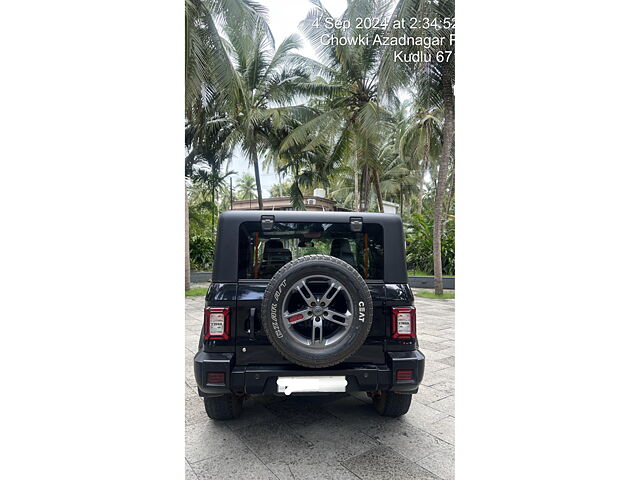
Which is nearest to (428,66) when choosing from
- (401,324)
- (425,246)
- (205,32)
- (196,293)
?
(205,32)

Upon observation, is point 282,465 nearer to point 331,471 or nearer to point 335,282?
point 331,471

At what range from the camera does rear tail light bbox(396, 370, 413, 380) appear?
7.32 ft

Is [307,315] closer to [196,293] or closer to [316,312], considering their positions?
[316,312]

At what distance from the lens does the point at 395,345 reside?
2.30 metres

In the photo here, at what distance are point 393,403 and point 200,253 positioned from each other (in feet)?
42.3

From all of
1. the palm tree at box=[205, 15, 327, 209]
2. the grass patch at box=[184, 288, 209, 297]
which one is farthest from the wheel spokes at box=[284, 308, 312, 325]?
the palm tree at box=[205, 15, 327, 209]

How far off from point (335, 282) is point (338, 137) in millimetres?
11777

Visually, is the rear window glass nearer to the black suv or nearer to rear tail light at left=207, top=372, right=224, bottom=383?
the black suv

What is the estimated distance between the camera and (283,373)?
7.19ft

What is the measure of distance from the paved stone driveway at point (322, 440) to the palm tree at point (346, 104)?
9.06m

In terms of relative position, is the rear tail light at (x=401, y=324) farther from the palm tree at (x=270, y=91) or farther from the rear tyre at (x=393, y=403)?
the palm tree at (x=270, y=91)

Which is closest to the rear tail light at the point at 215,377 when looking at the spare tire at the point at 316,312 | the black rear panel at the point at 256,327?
the black rear panel at the point at 256,327

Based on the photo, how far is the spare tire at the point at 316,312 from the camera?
81.4 inches

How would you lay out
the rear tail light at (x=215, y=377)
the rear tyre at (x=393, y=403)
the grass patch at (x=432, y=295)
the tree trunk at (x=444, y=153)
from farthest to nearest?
the grass patch at (x=432, y=295) < the tree trunk at (x=444, y=153) < the rear tyre at (x=393, y=403) < the rear tail light at (x=215, y=377)
